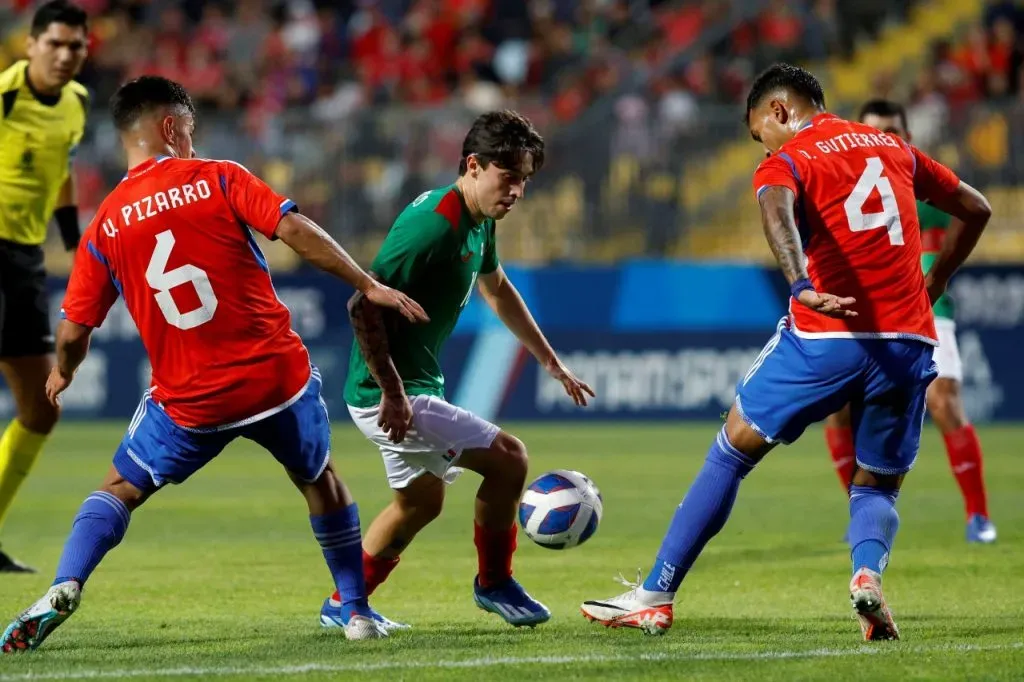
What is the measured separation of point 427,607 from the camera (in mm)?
7418

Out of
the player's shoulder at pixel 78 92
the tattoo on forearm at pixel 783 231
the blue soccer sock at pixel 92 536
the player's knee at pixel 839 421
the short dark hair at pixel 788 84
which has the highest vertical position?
the short dark hair at pixel 788 84

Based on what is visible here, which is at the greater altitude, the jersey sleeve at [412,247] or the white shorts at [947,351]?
the jersey sleeve at [412,247]

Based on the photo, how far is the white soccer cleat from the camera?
6.33 meters

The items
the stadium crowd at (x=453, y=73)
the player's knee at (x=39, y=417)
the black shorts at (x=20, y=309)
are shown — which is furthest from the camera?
the stadium crowd at (x=453, y=73)

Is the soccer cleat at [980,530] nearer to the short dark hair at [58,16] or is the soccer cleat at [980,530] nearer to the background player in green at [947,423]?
the background player in green at [947,423]

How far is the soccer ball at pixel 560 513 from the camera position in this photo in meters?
6.96

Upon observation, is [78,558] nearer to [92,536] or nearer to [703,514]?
[92,536]

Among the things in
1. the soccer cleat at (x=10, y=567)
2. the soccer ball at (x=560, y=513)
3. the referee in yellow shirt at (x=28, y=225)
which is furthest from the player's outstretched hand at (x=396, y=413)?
the soccer cleat at (x=10, y=567)

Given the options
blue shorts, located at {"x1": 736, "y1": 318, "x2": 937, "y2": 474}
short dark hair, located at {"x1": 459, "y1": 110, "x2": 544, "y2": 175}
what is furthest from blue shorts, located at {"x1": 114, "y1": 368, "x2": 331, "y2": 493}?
blue shorts, located at {"x1": 736, "y1": 318, "x2": 937, "y2": 474}

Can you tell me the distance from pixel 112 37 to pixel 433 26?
4588mm

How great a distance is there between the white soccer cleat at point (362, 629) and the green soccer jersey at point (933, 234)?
4773mm

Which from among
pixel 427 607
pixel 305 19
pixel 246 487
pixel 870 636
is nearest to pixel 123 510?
pixel 427 607

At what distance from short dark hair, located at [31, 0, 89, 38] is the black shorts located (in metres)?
1.16

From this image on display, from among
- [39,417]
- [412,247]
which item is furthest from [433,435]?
[39,417]
